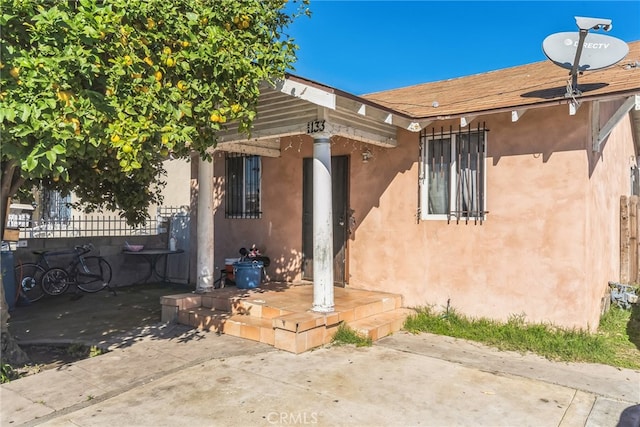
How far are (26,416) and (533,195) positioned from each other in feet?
20.3

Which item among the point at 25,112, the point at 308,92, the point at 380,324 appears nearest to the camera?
the point at 25,112

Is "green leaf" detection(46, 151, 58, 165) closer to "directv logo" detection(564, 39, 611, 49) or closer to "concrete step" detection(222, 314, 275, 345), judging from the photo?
"concrete step" detection(222, 314, 275, 345)

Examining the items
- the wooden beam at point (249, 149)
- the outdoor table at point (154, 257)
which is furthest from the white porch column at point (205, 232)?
the outdoor table at point (154, 257)

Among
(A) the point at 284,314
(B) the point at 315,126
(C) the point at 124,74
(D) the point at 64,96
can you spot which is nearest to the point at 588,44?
(B) the point at 315,126

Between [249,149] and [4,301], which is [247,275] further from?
[4,301]

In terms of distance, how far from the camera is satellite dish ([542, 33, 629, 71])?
5.48 m

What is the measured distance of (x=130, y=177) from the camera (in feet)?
23.6

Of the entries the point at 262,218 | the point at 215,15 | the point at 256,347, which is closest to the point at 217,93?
the point at 215,15

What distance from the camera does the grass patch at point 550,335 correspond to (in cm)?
522

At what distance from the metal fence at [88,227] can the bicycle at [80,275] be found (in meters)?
0.54

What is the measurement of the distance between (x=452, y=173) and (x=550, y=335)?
8.59ft

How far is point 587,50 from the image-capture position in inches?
222

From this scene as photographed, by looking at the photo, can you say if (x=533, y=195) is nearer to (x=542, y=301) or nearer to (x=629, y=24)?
(x=542, y=301)

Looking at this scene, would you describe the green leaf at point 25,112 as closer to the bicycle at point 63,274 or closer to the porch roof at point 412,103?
the porch roof at point 412,103
